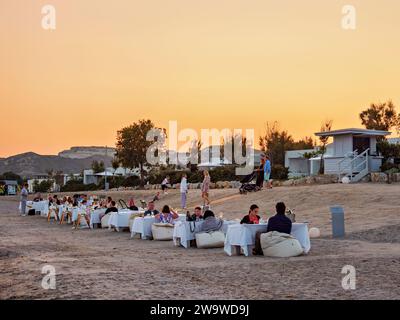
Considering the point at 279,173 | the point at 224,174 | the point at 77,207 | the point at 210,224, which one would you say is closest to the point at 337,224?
the point at 210,224

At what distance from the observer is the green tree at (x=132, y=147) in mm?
71750

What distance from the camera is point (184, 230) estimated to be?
16.7m

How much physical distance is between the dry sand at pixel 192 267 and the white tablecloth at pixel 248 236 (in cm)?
39

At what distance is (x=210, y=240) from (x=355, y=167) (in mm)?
21394

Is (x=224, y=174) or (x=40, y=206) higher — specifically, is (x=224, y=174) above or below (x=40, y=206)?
above

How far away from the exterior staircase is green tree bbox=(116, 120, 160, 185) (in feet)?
124

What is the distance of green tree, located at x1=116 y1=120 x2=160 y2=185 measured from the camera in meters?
71.8

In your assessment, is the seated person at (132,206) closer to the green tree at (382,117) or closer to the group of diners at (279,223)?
the group of diners at (279,223)

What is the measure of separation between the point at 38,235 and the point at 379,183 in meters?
18.3

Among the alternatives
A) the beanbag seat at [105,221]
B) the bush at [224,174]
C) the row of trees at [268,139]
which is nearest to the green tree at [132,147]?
the row of trees at [268,139]

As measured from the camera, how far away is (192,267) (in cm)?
1233

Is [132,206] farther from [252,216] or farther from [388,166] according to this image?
[388,166]
